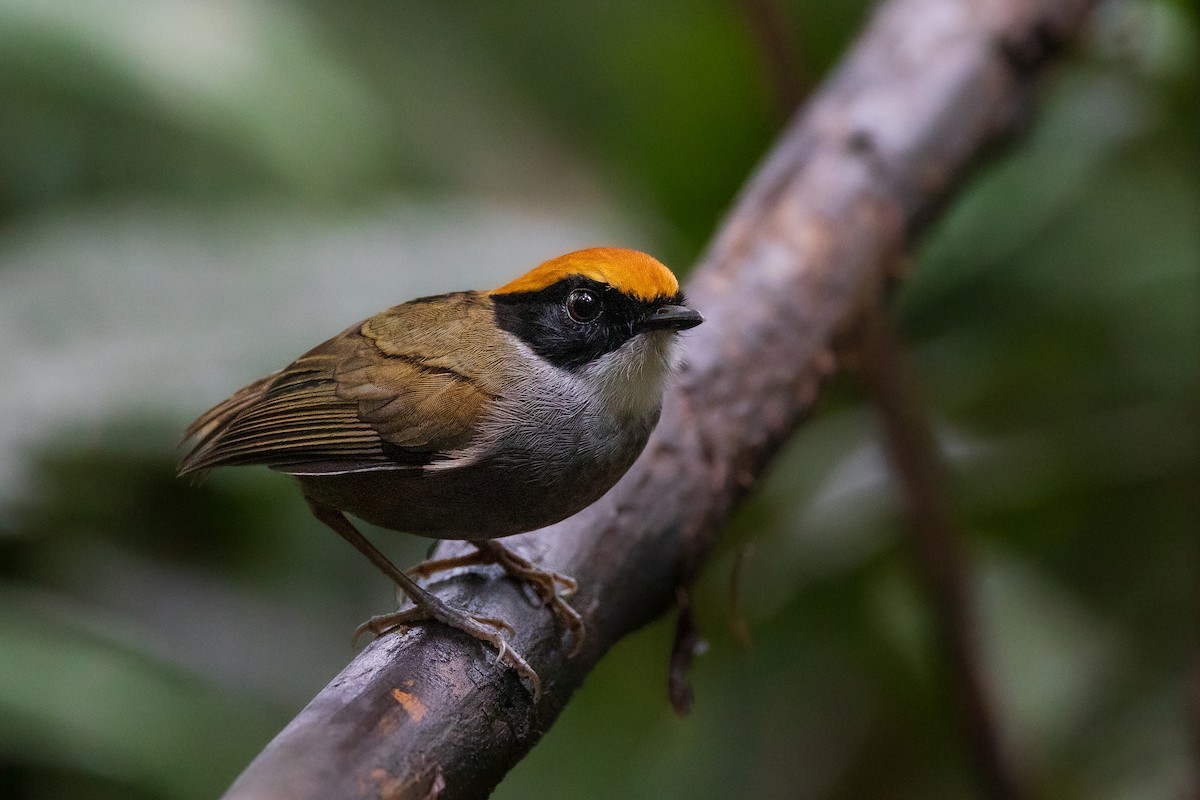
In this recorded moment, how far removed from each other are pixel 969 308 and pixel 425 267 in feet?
7.14

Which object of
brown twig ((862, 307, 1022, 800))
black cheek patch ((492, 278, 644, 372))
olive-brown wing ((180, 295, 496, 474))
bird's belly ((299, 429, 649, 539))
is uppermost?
olive-brown wing ((180, 295, 496, 474))

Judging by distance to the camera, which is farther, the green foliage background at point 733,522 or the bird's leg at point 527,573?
the green foliage background at point 733,522

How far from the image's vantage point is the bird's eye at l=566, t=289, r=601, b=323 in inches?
108

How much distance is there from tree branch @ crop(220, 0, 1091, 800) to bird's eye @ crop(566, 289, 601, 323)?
46 cm

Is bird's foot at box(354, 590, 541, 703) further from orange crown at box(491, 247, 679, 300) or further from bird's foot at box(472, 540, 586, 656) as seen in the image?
orange crown at box(491, 247, 679, 300)

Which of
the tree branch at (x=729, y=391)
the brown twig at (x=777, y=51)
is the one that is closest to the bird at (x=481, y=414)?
the tree branch at (x=729, y=391)

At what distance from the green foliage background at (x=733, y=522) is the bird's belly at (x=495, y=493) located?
1534mm

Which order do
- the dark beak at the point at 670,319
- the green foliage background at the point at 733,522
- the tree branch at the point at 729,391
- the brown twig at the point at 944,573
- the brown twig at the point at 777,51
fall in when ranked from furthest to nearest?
1. the brown twig at the point at 777,51
2. the green foliage background at the point at 733,522
3. the brown twig at the point at 944,573
4. the dark beak at the point at 670,319
5. the tree branch at the point at 729,391

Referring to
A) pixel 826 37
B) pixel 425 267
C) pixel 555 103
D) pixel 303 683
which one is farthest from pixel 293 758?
pixel 555 103

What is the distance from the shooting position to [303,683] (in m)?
4.01

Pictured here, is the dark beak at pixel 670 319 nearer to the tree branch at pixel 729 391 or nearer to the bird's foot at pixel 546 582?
the tree branch at pixel 729 391

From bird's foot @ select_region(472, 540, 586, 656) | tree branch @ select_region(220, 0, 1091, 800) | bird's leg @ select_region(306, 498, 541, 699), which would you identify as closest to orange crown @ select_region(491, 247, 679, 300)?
tree branch @ select_region(220, 0, 1091, 800)

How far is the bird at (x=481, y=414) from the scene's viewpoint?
2.55 m

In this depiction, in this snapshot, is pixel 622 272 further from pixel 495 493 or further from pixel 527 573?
pixel 527 573
